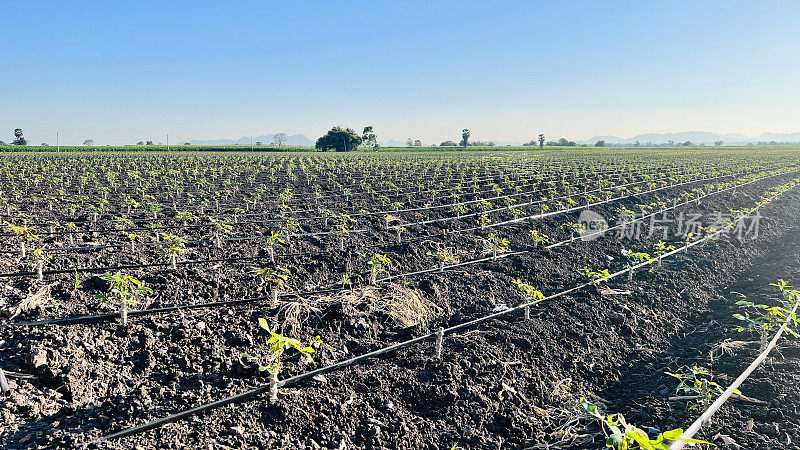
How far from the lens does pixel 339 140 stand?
65812 millimetres

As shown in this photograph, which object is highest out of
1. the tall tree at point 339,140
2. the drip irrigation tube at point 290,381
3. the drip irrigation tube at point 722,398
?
the tall tree at point 339,140

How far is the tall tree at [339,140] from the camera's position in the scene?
65500mm

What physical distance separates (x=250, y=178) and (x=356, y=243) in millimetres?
12599

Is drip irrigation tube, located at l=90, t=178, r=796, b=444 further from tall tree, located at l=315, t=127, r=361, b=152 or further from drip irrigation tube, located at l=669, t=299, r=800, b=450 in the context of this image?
tall tree, located at l=315, t=127, r=361, b=152

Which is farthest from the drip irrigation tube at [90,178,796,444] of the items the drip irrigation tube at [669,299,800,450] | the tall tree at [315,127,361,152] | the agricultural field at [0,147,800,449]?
the tall tree at [315,127,361,152]

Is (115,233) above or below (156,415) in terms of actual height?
above

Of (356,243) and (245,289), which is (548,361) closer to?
(245,289)

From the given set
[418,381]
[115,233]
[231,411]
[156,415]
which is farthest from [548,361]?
[115,233]

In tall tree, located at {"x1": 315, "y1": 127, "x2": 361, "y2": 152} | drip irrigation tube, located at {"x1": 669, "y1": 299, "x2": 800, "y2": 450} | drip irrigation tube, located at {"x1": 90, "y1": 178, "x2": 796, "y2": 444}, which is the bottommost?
drip irrigation tube, located at {"x1": 669, "y1": 299, "x2": 800, "y2": 450}

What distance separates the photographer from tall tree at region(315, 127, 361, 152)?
65.5m

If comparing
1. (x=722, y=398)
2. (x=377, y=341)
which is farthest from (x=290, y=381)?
(x=722, y=398)

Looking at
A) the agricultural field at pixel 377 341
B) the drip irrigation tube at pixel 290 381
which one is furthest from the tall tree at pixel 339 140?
the drip irrigation tube at pixel 290 381

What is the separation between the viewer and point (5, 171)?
768 inches

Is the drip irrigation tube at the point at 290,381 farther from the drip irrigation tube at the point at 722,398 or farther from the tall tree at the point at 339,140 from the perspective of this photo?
the tall tree at the point at 339,140
